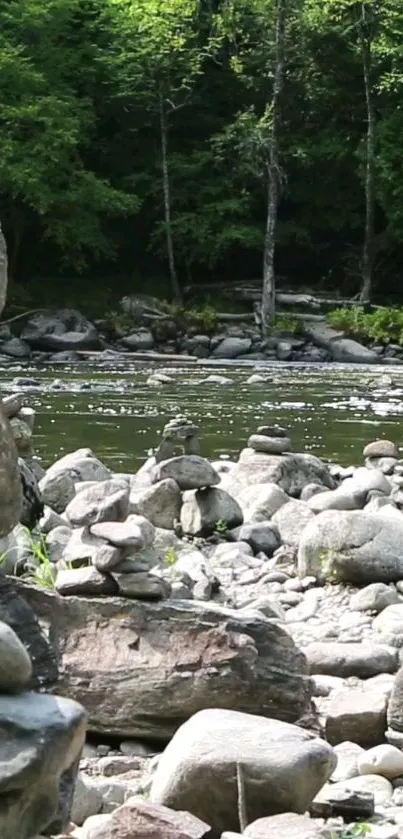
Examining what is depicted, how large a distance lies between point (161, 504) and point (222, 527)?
1.39 ft

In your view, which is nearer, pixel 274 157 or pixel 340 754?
pixel 340 754

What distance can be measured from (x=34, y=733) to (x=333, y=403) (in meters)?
13.4

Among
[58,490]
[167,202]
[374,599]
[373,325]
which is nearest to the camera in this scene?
[374,599]

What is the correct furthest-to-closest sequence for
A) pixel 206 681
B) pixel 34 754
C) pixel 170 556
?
pixel 170 556 < pixel 206 681 < pixel 34 754

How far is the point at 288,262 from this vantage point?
33.3 meters

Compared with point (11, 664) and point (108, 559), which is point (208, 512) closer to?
point (108, 559)

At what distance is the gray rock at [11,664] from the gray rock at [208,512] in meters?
4.62

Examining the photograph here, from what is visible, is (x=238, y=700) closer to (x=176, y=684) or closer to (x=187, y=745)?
(x=176, y=684)

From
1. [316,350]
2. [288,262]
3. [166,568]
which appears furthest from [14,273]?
[166,568]

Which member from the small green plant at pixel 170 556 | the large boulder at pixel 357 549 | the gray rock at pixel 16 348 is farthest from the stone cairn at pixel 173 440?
the gray rock at pixel 16 348

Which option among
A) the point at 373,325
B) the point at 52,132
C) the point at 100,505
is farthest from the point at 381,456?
the point at 52,132

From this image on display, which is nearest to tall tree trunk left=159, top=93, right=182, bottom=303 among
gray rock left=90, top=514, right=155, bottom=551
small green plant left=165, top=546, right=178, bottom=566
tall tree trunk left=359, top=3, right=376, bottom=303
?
tall tree trunk left=359, top=3, right=376, bottom=303

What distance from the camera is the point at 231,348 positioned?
25.2 metres

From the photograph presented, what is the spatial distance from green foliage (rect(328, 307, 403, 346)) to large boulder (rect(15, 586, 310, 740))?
22.1 m
